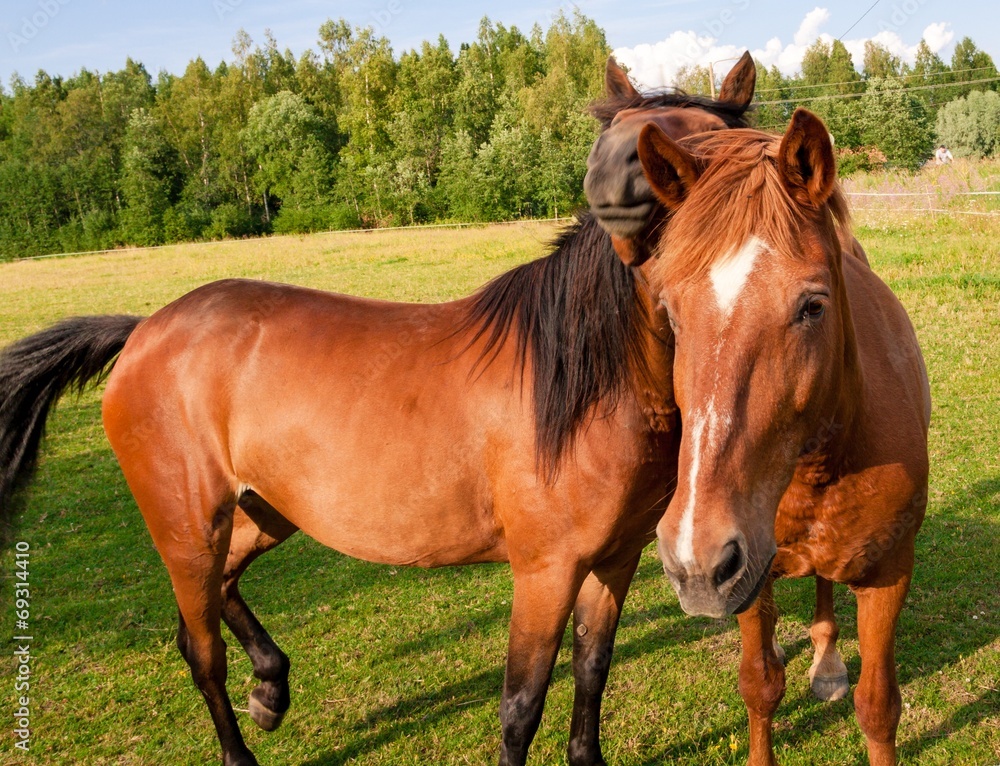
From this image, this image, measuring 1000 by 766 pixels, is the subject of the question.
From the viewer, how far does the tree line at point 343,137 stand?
35.0m

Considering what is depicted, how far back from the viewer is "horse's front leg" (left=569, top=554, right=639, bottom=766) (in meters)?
2.98

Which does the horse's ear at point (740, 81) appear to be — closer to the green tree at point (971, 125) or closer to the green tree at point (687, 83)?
the green tree at point (687, 83)

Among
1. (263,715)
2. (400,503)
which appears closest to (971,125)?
(400,503)

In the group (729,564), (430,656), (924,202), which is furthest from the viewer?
(924,202)

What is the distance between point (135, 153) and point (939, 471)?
51.4 metres

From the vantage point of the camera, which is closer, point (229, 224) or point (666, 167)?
point (666, 167)

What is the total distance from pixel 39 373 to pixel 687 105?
10.2ft

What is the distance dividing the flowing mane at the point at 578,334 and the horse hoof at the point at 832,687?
2028 mm

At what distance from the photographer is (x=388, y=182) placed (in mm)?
43125

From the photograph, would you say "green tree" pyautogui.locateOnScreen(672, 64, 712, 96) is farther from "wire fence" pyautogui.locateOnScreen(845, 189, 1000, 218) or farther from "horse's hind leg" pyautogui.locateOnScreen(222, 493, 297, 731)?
"wire fence" pyautogui.locateOnScreen(845, 189, 1000, 218)

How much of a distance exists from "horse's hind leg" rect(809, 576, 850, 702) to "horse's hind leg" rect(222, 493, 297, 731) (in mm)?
2528

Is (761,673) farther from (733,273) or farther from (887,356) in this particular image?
(733,273)

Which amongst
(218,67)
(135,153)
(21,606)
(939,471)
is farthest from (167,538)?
(218,67)

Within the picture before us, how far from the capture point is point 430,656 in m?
4.13
